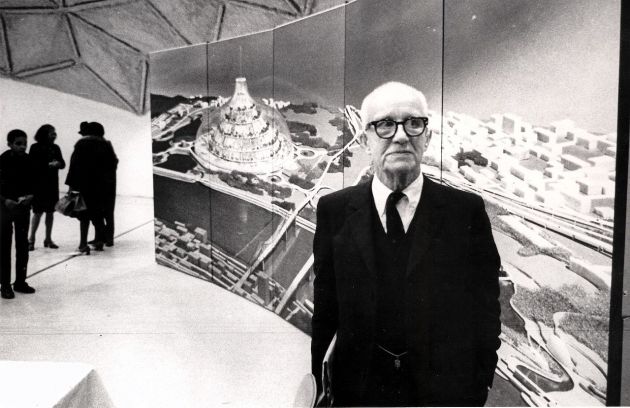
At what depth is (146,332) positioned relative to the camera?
2.37 meters

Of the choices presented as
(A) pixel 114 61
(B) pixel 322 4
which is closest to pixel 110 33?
(A) pixel 114 61

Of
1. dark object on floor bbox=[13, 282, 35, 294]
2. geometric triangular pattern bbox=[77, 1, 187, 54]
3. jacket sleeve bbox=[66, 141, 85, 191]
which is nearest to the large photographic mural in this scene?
geometric triangular pattern bbox=[77, 1, 187, 54]

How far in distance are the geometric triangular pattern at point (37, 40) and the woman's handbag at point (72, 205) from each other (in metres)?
0.54

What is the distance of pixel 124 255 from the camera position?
103 inches

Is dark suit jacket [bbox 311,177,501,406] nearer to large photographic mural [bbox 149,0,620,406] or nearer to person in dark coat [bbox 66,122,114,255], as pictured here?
large photographic mural [bbox 149,0,620,406]

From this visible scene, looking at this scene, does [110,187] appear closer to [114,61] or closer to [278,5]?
[114,61]

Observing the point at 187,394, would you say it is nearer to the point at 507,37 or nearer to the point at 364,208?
the point at 364,208

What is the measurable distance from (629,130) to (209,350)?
1.69 metres

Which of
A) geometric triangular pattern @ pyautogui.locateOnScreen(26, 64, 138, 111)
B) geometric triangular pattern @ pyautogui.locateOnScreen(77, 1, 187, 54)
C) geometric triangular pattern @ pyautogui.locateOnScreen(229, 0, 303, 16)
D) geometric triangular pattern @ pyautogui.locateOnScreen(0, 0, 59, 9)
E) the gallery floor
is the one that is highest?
geometric triangular pattern @ pyautogui.locateOnScreen(229, 0, 303, 16)

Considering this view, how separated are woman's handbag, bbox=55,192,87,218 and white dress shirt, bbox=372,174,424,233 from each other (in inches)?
54.6

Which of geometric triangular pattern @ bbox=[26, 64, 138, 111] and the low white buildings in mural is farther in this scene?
geometric triangular pattern @ bbox=[26, 64, 138, 111]

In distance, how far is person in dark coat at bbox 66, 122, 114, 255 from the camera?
2434mm

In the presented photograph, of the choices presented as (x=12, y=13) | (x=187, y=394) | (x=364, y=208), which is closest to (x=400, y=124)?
(x=364, y=208)

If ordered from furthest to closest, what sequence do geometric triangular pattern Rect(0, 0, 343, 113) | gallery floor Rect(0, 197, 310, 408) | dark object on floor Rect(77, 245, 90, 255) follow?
1. dark object on floor Rect(77, 245, 90, 255)
2. geometric triangular pattern Rect(0, 0, 343, 113)
3. gallery floor Rect(0, 197, 310, 408)
